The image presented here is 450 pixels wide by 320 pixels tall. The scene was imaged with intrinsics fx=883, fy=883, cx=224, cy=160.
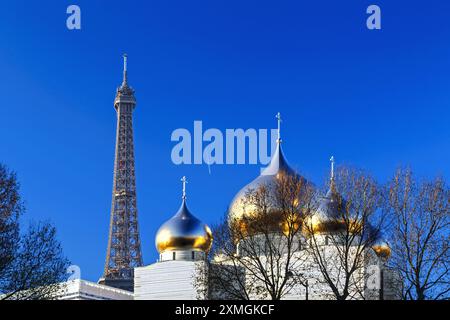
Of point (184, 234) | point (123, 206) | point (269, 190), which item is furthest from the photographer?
point (123, 206)

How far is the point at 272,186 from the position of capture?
36812 millimetres

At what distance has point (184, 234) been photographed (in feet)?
134

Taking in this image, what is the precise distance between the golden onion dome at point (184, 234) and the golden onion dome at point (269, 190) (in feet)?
7.86

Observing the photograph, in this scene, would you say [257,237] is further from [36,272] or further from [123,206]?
[123,206]

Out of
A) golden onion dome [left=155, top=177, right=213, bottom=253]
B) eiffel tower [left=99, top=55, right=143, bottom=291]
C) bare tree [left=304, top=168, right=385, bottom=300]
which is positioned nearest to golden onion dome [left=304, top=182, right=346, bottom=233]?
bare tree [left=304, top=168, right=385, bottom=300]

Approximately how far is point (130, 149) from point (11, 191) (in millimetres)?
48554

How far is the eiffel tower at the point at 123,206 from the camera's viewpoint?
67.4 meters

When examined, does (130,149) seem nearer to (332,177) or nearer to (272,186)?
(272,186)

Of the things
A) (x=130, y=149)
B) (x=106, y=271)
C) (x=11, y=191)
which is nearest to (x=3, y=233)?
(x=11, y=191)

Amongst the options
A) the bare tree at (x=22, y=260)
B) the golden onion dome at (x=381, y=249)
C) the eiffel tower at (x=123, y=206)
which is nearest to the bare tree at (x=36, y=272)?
the bare tree at (x=22, y=260)

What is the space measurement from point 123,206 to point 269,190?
36.3 meters

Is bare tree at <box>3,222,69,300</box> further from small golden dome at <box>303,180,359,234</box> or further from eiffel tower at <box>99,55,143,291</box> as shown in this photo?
eiffel tower at <box>99,55,143,291</box>

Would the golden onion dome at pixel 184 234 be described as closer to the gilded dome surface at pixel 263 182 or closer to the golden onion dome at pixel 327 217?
the gilded dome surface at pixel 263 182

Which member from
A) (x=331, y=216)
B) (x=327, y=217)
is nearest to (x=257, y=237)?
(x=327, y=217)
